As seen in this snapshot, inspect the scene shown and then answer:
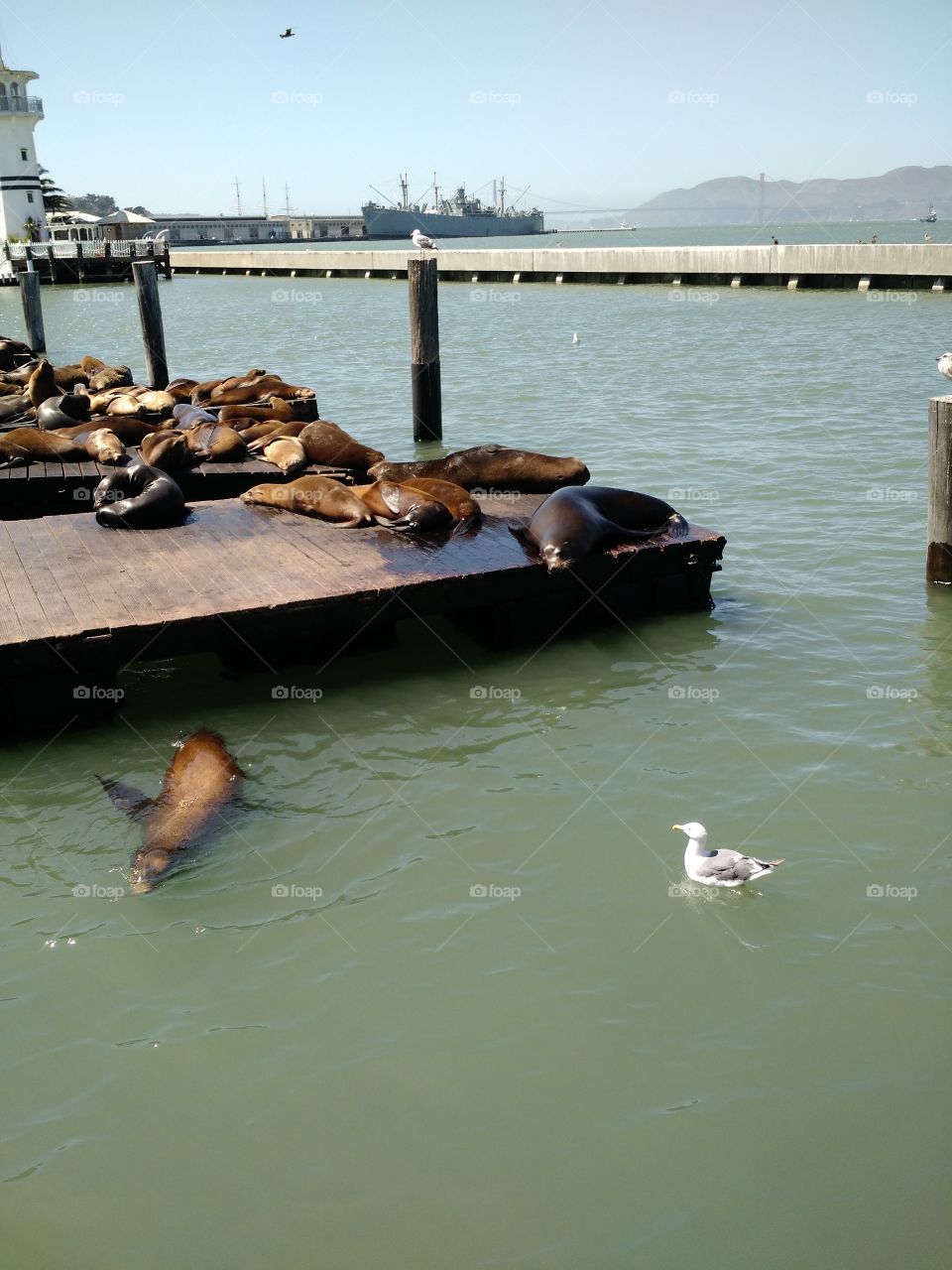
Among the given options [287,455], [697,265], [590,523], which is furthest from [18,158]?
[590,523]

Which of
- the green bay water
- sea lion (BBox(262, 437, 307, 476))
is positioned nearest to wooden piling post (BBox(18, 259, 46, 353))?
sea lion (BBox(262, 437, 307, 476))

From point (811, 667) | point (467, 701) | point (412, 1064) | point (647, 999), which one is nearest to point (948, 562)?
point (811, 667)

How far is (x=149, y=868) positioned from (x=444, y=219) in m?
162

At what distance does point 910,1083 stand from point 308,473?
24.9 ft

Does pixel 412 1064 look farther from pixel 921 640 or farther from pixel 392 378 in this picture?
pixel 392 378

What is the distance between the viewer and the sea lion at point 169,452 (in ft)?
32.3

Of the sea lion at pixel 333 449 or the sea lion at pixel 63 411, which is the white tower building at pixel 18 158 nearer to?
the sea lion at pixel 63 411

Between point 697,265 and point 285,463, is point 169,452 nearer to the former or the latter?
point 285,463

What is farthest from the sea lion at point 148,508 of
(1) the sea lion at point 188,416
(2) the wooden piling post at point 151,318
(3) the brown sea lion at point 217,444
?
(2) the wooden piling post at point 151,318

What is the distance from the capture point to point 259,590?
6.62 metres

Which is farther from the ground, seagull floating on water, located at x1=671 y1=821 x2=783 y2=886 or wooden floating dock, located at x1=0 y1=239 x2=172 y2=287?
wooden floating dock, located at x1=0 y1=239 x2=172 y2=287

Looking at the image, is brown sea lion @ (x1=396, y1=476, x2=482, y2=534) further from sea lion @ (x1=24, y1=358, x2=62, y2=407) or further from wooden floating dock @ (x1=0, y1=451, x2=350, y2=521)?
sea lion @ (x1=24, y1=358, x2=62, y2=407)

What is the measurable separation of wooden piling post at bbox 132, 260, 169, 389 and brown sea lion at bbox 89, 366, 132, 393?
87.2 inches

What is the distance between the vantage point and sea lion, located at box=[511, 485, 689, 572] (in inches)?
285
